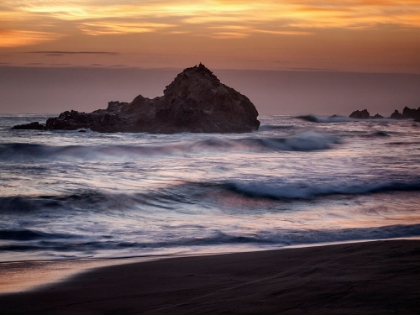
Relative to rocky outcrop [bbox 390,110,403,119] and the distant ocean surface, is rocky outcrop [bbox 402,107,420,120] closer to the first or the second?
rocky outcrop [bbox 390,110,403,119]

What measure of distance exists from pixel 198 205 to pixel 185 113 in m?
28.9

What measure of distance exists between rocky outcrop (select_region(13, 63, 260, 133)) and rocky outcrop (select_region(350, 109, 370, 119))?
159 feet

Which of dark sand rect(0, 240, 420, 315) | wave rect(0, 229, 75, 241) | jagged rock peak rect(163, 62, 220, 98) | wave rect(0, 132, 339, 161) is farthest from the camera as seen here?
jagged rock peak rect(163, 62, 220, 98)

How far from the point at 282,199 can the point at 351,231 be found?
4228 mm

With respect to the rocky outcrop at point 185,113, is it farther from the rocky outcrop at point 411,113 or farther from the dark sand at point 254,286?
the rocky outcrop at point 411,113

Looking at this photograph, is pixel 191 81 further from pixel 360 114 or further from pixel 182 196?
pixel 360 114

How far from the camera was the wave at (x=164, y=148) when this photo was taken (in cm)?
2630

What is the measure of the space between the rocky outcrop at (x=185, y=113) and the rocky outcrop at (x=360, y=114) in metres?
48.5

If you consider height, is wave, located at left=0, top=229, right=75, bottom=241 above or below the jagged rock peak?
below

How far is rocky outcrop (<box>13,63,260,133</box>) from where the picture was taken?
41219 mm

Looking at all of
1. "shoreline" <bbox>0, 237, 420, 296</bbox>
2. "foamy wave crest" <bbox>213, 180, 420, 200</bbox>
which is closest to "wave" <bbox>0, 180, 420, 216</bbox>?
"foamy wave crest" <bbox>213, 180, 420, 200</bbox>

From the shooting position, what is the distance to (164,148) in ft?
97.3

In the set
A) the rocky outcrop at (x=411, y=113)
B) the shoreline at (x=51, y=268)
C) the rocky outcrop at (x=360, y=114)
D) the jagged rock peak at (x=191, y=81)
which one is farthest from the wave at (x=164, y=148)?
the rocky outcrop at (x=411, y=113)

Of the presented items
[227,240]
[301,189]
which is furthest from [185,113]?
[227,240]
